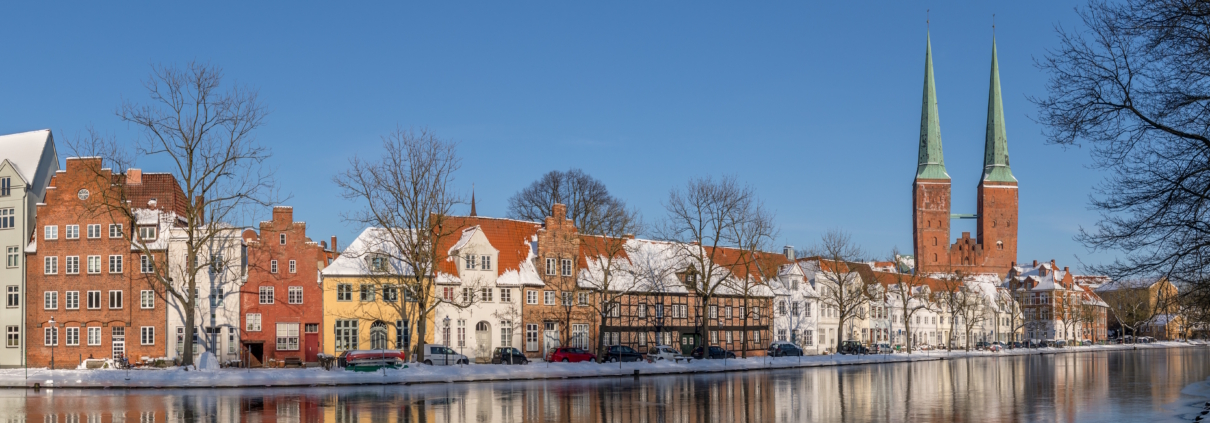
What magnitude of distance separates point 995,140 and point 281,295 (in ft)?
471

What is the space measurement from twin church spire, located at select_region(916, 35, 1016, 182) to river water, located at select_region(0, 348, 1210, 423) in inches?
5141

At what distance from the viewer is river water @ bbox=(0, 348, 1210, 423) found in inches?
1123

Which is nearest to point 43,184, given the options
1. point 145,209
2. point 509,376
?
point 145,209

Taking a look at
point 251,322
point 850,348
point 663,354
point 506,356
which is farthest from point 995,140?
point 251,322

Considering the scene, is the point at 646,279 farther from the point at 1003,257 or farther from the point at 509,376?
the point at 1003,257

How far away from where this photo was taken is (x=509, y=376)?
5047 centimetres

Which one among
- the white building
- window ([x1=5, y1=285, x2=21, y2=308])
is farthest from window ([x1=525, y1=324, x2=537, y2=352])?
window ([x1=5, y1=285, x2=21, y2=308])

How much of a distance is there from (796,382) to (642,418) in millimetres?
20176

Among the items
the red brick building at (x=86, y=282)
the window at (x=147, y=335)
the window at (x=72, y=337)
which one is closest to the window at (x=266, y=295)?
the red brick building at (x=86, y=282)

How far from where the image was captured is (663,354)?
69562 millimetres

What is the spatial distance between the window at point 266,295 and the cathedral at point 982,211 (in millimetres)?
132419

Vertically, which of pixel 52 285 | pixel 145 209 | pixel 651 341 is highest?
pixel 145 209

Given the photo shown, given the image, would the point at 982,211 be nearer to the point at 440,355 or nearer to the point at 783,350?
the point at 783,350

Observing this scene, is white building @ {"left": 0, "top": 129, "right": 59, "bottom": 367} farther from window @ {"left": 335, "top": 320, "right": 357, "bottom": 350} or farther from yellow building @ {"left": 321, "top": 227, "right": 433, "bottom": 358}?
window @ {"left": 335, "top": 320, "right": 357, "bottom": 350}
